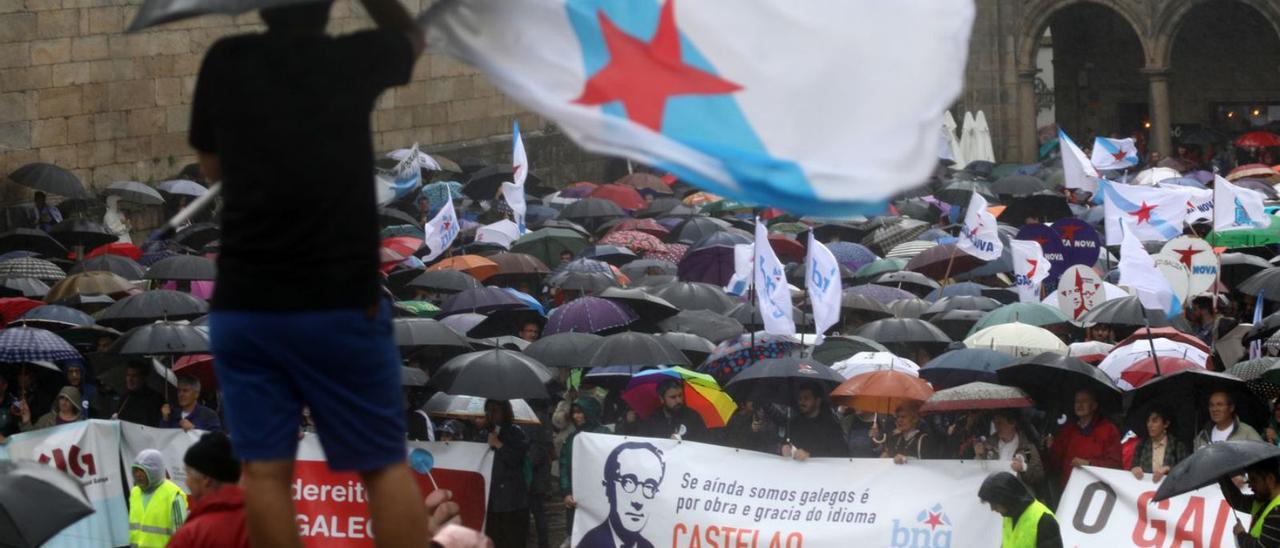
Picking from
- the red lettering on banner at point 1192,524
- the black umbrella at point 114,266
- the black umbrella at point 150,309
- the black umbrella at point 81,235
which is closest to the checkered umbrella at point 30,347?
the black umbrella at point 150,309

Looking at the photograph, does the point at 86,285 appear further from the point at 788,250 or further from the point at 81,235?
the point at 788,250

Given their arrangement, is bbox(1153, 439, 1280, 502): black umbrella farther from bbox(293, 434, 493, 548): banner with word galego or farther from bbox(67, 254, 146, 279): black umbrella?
bbox(67, 254, 146, 279): black umbrella

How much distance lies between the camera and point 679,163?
354 cm

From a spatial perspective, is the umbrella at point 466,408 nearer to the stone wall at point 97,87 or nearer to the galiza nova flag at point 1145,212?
the galiza nova flag at point 1145,212

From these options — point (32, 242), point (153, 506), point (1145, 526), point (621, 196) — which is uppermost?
point (621, 196)

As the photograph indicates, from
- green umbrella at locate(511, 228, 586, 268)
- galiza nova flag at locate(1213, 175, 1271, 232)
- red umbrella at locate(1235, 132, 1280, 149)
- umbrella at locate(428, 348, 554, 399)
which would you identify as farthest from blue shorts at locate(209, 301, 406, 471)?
red umbrella at locate(1235, 132, 1280, 149)

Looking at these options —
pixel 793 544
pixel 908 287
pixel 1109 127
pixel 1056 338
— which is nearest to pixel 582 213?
pixel 908 287

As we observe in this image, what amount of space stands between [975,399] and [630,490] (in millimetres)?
1838

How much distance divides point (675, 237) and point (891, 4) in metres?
16.7

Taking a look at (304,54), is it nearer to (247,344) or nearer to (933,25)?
(247,344)

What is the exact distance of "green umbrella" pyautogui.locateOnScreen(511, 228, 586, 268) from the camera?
19.8 meters

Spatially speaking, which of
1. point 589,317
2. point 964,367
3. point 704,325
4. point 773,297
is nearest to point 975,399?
point 964,367

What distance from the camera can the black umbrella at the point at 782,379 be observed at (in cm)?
1089

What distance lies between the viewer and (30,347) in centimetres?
1237
